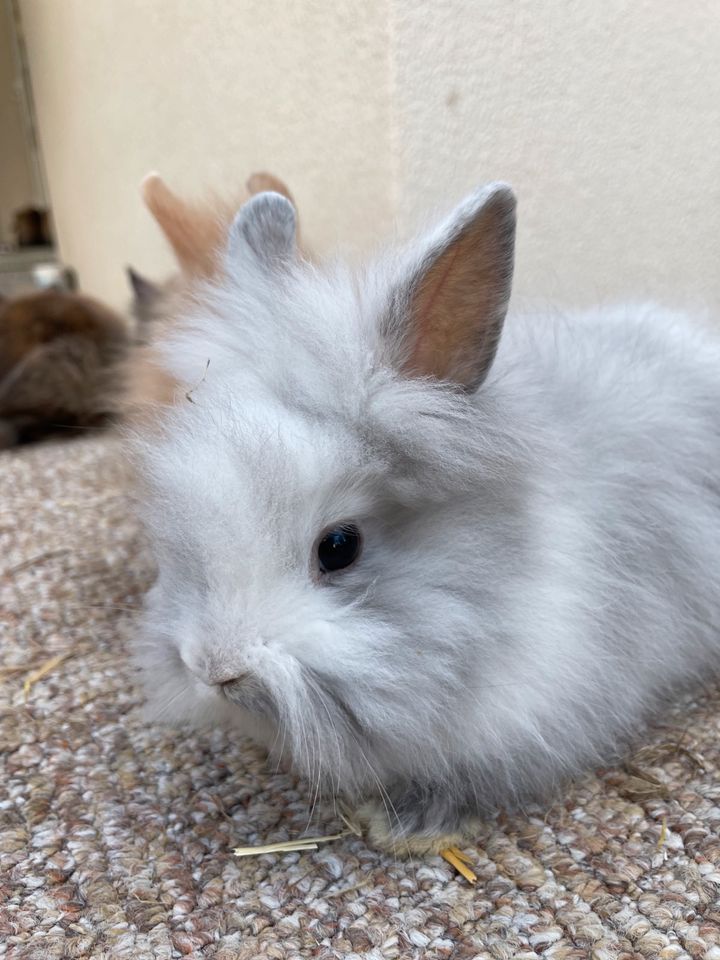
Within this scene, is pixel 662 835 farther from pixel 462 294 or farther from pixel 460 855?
pixel 462 294

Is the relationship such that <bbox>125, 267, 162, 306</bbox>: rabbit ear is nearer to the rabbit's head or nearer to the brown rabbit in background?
the brown rabbit in background

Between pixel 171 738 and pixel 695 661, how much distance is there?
88 cm

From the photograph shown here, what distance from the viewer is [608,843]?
114 centimetres

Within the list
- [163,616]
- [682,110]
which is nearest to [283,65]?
[682,110]

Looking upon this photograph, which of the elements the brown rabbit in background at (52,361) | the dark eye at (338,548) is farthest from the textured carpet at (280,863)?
the brown rabbit in background at (52,361)

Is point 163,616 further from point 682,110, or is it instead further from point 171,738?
point 682,110

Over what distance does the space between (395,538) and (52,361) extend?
271 cm

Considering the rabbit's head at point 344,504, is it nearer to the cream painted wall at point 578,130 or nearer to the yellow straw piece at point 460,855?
the yellow straw piece at point 460,855

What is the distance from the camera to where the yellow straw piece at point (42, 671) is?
1.60 m

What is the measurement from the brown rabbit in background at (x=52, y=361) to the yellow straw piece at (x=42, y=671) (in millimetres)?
1787

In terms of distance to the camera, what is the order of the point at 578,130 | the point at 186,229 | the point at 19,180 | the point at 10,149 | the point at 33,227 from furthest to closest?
the point at 19,180 < the point at 33,227 < the point at 10,149 < the point at 578,130 < the point at 186,229

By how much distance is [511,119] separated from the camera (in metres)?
1.94

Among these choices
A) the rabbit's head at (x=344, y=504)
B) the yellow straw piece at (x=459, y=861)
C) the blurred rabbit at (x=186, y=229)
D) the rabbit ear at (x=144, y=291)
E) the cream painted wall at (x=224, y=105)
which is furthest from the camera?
the rabbit ear at (x=144, y=291)

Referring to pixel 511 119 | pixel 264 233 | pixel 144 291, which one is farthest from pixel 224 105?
pixel 264 233
